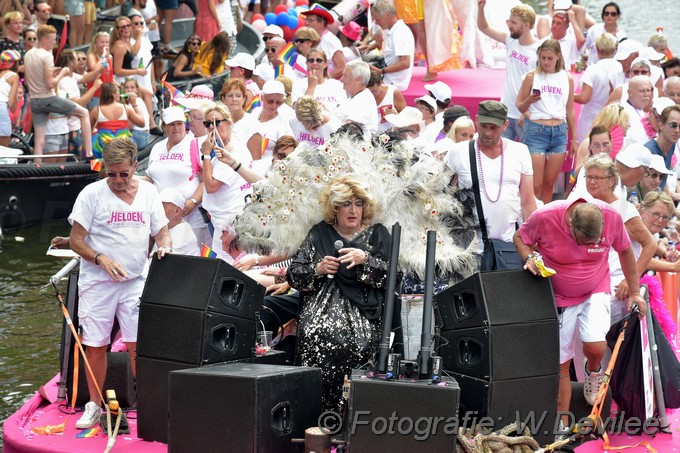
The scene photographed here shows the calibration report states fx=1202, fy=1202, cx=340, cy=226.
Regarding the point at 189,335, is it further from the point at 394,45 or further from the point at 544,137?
the point at 394,45

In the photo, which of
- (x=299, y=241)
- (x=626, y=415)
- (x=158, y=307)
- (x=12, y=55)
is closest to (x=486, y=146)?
(x=299, y=241)

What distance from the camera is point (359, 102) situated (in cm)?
988

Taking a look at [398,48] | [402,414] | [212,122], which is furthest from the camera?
[398,48]

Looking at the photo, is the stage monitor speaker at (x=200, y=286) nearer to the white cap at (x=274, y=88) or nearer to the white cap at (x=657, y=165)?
the white cap at (x=657, y=165)

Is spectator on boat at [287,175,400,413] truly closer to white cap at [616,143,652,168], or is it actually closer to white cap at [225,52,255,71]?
white cap at [616,143,652,168]

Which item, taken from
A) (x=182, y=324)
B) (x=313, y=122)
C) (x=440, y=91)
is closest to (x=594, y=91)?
(x=440, y=91)

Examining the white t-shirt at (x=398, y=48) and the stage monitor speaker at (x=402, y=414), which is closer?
the stage monitor speaker at (x=402, y=414)

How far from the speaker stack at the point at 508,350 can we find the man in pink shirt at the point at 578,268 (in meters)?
0.21

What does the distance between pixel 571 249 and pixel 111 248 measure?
2680mm

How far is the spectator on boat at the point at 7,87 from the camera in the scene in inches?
535

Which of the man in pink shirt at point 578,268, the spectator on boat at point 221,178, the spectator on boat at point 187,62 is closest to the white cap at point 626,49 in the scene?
the spectator on boat at point 221,178

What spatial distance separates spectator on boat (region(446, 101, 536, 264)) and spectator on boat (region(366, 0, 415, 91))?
478 cm

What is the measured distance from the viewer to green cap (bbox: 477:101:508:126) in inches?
312

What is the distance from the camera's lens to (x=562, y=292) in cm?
693
